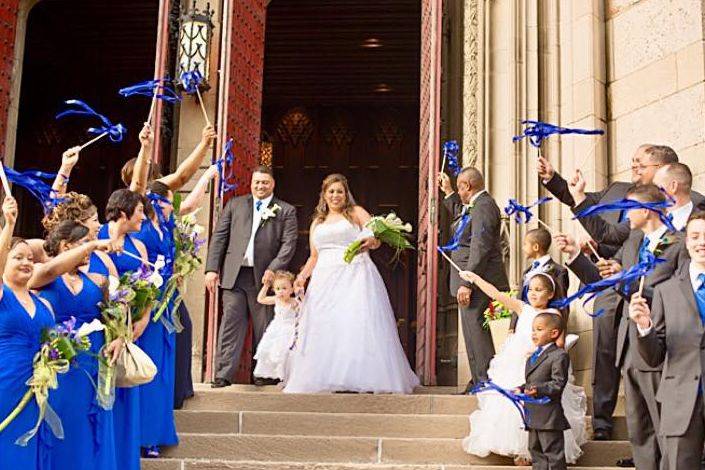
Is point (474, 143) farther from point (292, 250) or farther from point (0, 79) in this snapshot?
point (0, 79)

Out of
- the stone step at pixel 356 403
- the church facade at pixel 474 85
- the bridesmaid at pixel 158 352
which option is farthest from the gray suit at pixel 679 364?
the church facade at pixel 474 85

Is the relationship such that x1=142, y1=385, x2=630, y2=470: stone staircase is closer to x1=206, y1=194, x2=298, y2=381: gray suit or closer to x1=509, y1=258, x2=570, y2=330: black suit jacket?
x1=206, y1=194, x2=298, y2=381: gray suit

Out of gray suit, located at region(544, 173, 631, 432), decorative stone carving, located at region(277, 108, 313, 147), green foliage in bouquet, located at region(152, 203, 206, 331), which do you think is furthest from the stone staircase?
decorative stone carving, located at region(277, 108, 313, 147)

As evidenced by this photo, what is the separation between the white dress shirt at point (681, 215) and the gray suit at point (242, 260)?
3.85 metres

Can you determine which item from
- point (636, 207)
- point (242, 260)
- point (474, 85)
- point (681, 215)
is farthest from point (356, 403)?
point (474, 85)

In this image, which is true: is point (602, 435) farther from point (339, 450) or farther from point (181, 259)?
point (181, 259)

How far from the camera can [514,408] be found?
717 centimetres

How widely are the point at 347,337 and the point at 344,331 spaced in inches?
2.4

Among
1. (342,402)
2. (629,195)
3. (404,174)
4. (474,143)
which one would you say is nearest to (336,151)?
(404,174)

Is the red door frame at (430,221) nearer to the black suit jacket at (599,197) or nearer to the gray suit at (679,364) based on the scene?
the black suit jacket at (599,197)

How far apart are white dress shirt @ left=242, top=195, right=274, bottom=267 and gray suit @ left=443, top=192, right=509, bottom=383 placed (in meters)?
1.79

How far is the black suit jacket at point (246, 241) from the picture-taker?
9.45 meters

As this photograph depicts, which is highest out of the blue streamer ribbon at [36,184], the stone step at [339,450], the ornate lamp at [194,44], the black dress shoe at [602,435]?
the ornate lamp at [194,44]

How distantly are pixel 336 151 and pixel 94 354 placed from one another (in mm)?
13007
